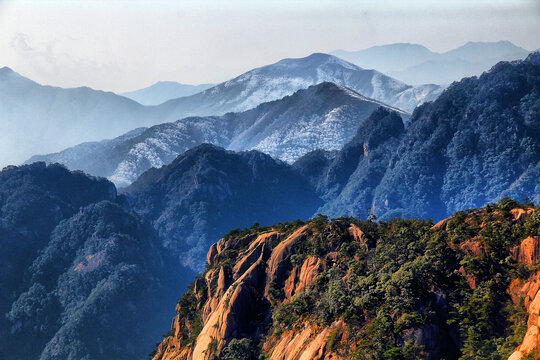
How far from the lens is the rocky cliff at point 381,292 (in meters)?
59.9

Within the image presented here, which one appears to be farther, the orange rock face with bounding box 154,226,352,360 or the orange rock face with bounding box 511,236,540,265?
the orange rock face with bounding box 154,226,352,360

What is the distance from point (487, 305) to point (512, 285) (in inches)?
132

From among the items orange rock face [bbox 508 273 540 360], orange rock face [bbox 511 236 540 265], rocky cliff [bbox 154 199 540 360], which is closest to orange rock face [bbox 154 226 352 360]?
rocky cliff [bbox 154 199 540 360]

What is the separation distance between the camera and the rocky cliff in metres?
59.9

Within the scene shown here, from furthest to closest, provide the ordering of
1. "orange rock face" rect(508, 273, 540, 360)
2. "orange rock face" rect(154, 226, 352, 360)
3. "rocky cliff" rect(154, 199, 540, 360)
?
"orange rock face" rect(154, 226, 352, 360), "rocky cliff" rect(154, 199, 540, 360), "orange rock face" rect(508, 273, 540, 360)

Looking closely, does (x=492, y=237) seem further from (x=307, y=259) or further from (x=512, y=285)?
(x=307, y=259)

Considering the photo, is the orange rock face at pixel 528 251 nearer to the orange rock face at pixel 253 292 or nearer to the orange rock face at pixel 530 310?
the orange rock face at pixel 530 310

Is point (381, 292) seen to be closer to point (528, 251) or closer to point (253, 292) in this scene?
point (528, 251)

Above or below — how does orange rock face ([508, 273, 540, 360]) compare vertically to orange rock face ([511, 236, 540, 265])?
below

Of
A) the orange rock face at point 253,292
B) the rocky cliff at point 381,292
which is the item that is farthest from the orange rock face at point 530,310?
the orange rock face at point 253,292

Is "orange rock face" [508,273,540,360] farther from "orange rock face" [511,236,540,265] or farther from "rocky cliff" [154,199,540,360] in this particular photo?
"orange rock face" [511,236,540,265]

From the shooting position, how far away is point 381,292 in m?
65.5

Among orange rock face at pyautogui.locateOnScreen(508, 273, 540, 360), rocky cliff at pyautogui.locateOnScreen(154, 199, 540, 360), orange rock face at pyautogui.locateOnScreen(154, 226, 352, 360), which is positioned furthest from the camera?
orange rock face at pyautogui.locateOnScreen(154, 226, 352, 360)

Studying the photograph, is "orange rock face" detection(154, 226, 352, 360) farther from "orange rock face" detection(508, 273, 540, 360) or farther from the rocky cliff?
"orange rock face" detection(508, 273, 540, 360)
